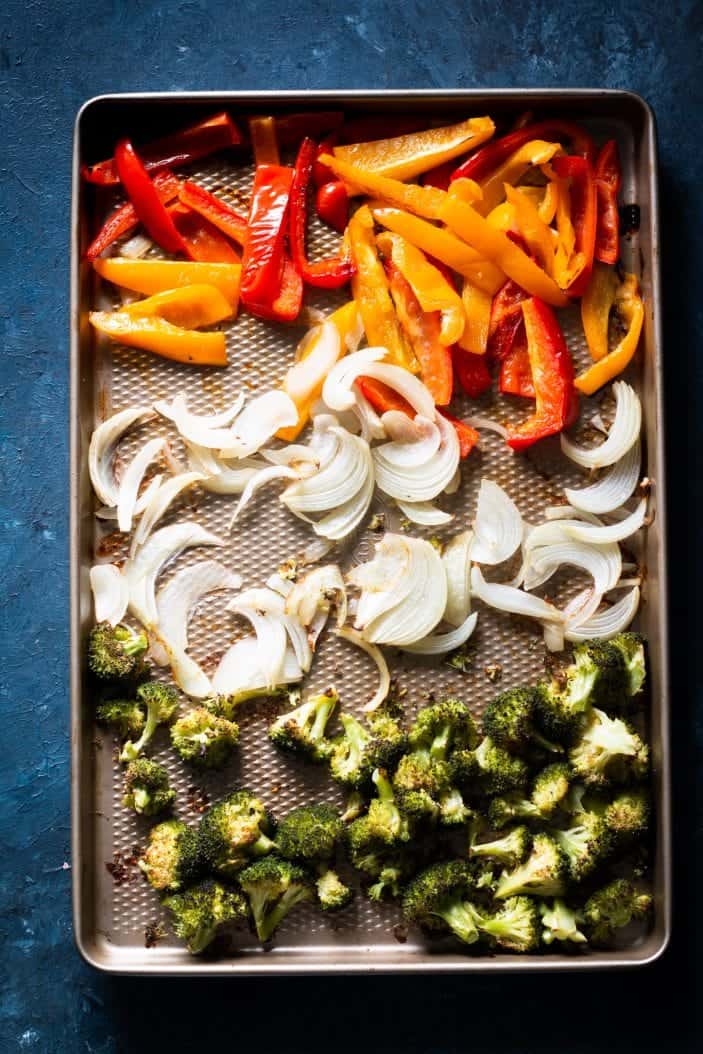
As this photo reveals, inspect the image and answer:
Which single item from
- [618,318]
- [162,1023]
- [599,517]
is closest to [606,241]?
[618,318]

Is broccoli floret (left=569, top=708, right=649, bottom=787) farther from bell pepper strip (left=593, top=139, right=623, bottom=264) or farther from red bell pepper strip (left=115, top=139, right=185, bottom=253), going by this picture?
red bell pepper strip (left=115, top=139, right=185, bottom=253)

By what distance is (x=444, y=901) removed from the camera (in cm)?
237

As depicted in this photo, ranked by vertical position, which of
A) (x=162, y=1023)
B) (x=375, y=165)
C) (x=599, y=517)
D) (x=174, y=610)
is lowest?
(x=162, y=1023)

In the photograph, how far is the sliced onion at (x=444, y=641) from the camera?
8.17 ft

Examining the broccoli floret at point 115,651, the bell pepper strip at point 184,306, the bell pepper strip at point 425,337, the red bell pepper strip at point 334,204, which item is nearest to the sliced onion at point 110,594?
the broccoli floret at point 115,651

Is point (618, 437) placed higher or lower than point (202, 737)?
higher

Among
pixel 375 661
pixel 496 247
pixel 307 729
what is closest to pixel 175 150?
pixel 496 247

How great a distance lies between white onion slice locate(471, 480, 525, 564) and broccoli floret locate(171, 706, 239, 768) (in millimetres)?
723

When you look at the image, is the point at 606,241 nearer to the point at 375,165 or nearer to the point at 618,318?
the point at 618,318

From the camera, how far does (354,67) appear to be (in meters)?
2.58

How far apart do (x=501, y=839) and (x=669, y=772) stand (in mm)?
428

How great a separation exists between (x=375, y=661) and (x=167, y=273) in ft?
3.49

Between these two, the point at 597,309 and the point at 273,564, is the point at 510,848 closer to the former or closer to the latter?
the point at 273,564

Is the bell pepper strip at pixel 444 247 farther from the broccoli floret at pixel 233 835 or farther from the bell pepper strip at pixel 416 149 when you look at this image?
the broccoli floret at pixel 233 835
